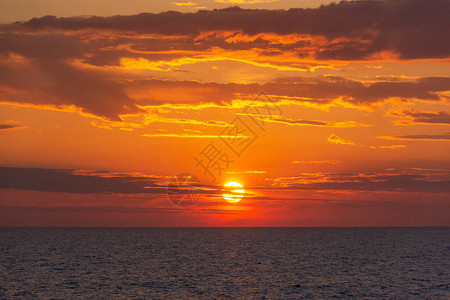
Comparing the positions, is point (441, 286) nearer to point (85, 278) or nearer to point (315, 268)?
point (315, 268)

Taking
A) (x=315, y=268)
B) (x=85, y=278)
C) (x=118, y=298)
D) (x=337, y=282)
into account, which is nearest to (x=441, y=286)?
(x=337, y=282)

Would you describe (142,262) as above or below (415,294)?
above

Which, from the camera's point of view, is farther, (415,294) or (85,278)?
(85,278)

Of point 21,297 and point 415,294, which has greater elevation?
point 415,294

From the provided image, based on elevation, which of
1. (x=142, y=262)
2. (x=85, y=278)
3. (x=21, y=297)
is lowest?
(x=21, y=297)

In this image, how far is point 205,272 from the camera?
95125 millimetres

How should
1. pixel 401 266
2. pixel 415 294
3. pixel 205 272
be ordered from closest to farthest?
pixel 415 294
pixel 205 272
pixel 401 266

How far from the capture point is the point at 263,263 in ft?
374

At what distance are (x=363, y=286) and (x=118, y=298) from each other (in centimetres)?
3606

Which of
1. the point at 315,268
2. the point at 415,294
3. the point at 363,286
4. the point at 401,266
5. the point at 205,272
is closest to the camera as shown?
the point at 415,294

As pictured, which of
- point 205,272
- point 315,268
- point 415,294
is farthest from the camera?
point 315,268

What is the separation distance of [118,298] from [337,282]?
35.0 meters

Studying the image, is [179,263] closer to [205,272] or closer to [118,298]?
[205,272]

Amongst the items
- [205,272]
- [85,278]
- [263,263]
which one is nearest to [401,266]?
[263,263]
